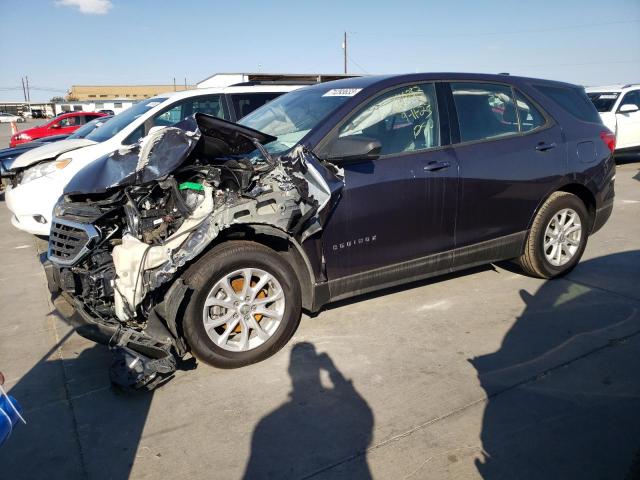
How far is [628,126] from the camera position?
11734 mm

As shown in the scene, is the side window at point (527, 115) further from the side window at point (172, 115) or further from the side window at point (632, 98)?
the side window at point (632, 98)

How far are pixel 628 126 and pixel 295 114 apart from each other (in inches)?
417

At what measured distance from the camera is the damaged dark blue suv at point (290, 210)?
3203mm

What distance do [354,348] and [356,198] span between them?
3.54 ft

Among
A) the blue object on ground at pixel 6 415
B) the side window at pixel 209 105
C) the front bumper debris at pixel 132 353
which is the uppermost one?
the side window at pixel 209 105

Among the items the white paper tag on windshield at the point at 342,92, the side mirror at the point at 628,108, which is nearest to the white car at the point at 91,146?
the white paper tag on windshield at the point at 342,92

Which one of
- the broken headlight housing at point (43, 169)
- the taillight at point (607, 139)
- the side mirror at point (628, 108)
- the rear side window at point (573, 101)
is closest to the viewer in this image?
the rear side window at point (573, 101)

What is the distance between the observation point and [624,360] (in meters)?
3.41

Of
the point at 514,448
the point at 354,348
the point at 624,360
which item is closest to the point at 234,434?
the point at 354,348

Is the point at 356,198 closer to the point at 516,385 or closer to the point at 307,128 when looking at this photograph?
the point at 307,128

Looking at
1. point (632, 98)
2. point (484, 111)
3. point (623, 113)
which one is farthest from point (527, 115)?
point (632, 98)

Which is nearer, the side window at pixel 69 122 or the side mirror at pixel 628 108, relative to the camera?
the side mirror at pixel 628 108

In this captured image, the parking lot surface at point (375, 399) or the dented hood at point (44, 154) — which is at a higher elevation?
the dented hood at point (44, 154)

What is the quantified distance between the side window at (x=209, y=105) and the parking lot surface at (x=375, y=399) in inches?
135
